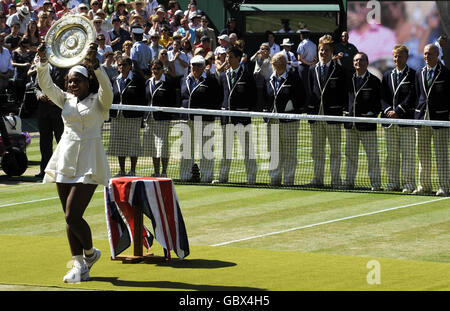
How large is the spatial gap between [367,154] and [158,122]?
403 centimetres

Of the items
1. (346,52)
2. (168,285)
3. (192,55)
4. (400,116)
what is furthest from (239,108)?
(346,52)

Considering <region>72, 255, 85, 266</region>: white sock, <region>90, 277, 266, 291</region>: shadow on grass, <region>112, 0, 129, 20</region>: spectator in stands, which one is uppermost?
<region>112, 0, 129, 20</region>: spectator in stands

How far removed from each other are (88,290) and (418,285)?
3.28 metres

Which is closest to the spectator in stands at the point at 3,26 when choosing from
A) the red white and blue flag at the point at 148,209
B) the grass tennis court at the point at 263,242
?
the grass tennis court at the point at 263,242

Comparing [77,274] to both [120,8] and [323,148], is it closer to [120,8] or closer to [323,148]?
[323,148]

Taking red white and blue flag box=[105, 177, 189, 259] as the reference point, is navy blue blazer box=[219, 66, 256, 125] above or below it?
above

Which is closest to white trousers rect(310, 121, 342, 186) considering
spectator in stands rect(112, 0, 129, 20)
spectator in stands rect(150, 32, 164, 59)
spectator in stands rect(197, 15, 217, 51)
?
spectator in stands rect(150, 32, 164, 59)

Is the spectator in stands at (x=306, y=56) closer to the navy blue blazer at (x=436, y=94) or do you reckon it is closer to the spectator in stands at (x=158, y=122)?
the spectator in stands at (x=158, y=122)

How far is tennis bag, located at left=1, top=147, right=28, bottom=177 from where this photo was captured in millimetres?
19953

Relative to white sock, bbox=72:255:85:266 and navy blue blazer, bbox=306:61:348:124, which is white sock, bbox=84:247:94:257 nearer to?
white sock, bbox=72:255:85:266

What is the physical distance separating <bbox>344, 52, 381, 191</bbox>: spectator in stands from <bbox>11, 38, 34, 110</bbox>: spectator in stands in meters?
10.6

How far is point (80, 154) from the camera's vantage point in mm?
11023

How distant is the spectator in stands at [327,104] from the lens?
18.4 m

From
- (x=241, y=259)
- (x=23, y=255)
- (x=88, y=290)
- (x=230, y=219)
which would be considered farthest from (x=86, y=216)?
(x=88, y=290)
